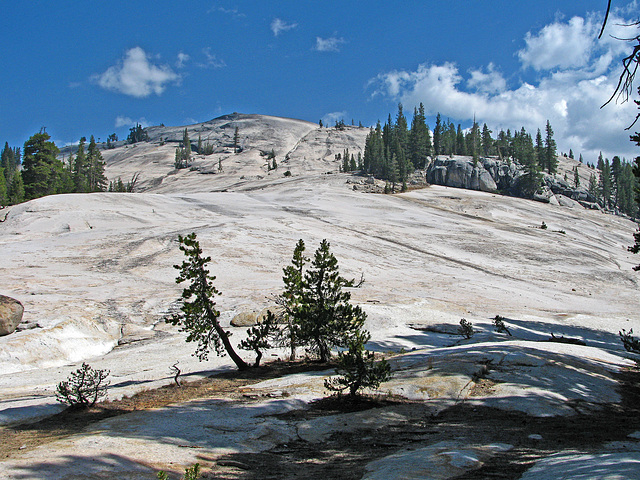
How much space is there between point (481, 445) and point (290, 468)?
9.21ft

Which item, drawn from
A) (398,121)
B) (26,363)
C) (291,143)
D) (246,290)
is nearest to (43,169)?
(246,290)

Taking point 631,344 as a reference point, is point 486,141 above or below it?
above

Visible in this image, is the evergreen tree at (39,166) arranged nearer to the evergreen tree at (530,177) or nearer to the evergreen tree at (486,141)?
the evergreen tree at (530,177)

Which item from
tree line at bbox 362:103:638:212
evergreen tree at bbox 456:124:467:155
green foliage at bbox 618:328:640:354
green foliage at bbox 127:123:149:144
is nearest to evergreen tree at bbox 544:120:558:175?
tree line at bbox 362:103:638:212

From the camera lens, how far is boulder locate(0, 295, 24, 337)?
1563 centimetres

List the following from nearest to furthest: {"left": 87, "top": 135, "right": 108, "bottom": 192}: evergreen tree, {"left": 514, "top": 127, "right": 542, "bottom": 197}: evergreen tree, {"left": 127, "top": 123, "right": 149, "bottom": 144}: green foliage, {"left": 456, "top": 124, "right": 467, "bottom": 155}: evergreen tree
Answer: {"left": 87, "top": 135, "right": 108, "bottom": 192}: evergreen tree → {"left": 514, "top": 127, "right": 542, "bottom": 197}: evergreen tree → {"left": 456, "top": 124, "right": 467, "bottom": 155}: evergreen tree → {"left": 127, "top": 123, "right": 149, "bottom": 144}: green foliage

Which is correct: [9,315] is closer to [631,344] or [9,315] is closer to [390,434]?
[390,434]

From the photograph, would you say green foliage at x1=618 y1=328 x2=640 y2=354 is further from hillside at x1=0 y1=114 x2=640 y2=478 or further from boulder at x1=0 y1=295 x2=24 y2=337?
boulder at x1=0 y1=295 x2=24 y2=337

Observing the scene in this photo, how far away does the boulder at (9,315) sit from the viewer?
15633mm

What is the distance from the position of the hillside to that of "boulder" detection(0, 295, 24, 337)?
101 centimetres

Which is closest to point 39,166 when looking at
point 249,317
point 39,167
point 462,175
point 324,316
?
point 39,167

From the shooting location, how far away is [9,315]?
1594 centimetres

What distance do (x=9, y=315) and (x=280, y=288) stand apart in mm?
13264

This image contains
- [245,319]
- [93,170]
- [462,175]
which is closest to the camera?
[245,319]
